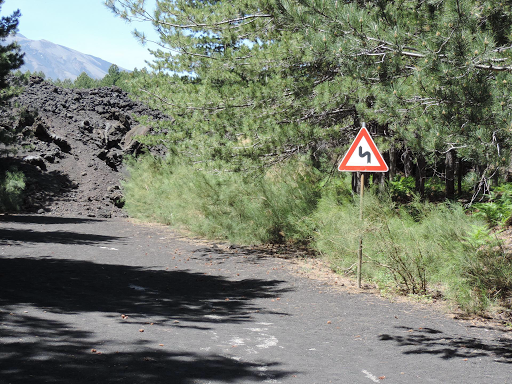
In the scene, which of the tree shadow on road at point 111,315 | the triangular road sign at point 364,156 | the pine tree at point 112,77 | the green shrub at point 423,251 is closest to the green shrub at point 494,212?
the green shrub at point 423,251

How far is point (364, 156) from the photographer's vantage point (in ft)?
27.5

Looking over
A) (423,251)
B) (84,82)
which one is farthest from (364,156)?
(84,82)

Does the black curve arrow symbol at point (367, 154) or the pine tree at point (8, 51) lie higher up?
the pine tree at point (8, 51)

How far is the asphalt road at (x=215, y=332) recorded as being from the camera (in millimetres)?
4023

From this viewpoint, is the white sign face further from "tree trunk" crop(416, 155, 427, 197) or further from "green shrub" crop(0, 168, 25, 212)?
"green shrub" crop(0, 168, 25, 212)

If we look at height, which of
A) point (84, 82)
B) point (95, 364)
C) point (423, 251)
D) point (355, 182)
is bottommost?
point (95, 364)

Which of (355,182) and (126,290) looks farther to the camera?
(355,182)

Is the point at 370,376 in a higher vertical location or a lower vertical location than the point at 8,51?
lower

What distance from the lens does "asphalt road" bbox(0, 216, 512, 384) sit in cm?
402

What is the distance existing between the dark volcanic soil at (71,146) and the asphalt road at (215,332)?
57.1 feet

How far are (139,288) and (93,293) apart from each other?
0.87 metres

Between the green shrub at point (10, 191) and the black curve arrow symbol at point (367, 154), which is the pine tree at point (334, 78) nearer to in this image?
the black curve arrow symbol at point (367, 154)

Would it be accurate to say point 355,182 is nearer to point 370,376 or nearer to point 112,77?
point 370,376

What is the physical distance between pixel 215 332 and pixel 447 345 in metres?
2.50
